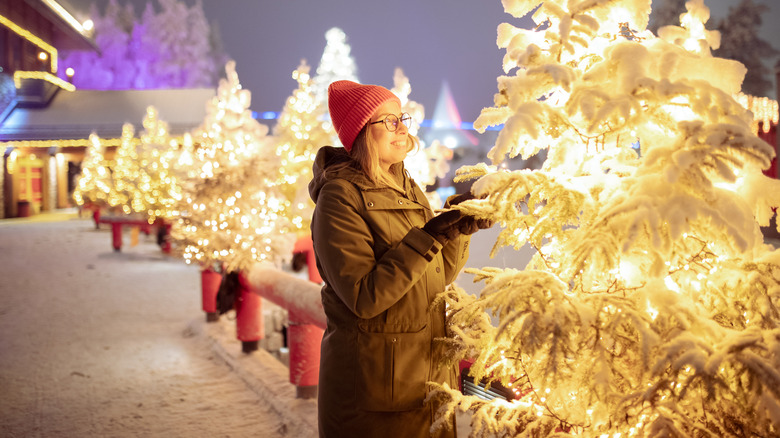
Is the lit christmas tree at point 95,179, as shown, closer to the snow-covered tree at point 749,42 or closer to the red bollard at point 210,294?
the red bollard at point 210,294

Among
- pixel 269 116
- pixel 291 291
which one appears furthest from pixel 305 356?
pixel 269 116

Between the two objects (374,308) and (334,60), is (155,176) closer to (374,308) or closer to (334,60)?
(334,60)

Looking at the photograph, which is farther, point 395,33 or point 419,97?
point 395,33

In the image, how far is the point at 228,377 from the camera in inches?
227

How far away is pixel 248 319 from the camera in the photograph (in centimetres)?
624

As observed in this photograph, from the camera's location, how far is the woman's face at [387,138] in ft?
7.23

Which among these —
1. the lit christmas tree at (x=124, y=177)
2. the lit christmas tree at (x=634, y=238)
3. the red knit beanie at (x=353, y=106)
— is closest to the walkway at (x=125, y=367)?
the red knit beanie at (x=353, y=106)

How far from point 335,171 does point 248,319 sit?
14.7 feet

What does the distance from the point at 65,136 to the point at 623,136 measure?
32054 millimetres

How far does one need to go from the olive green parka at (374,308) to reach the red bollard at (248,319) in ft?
13.7

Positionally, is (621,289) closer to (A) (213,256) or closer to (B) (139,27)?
(A) (213,256)

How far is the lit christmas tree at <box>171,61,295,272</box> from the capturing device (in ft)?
23.3

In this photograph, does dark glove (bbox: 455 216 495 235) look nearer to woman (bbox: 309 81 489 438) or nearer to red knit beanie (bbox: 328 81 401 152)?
woman (bbox: 309 81 489 438)

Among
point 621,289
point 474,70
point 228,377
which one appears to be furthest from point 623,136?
point 474,70
